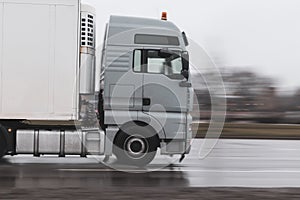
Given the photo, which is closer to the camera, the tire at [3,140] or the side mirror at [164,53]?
the tire at [3,140]

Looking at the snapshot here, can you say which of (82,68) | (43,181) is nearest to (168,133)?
(82,68)

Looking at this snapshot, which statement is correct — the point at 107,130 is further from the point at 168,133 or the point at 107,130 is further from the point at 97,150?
the point at 168,133

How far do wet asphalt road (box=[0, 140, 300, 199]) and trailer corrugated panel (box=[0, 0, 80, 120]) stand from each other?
1284 mm

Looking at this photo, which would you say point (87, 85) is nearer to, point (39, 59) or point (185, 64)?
point (39, 59)

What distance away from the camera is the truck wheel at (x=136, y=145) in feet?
37.3

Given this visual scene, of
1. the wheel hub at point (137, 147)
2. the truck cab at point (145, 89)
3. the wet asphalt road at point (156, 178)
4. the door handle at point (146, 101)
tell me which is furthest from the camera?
the wheel hub at point (137, 147)

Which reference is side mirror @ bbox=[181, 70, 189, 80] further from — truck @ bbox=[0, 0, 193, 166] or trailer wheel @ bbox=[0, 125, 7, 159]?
trailer wheel @ bbox=[0, 125, 7, 159]

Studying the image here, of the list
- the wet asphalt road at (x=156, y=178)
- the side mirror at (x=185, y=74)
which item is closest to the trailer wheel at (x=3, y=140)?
the wet asphalt road at (x=156, y=178)

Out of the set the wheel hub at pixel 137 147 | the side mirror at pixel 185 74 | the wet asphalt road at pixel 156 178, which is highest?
the side mirror at pixel 185 74

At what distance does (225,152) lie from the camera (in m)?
→ 16.2

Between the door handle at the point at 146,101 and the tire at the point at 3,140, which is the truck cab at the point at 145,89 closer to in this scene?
the door handle at the point at 146,101

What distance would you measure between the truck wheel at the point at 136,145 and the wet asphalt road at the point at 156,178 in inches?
8.8

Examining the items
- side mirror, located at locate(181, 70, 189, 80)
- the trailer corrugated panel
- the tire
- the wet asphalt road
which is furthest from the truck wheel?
the tire

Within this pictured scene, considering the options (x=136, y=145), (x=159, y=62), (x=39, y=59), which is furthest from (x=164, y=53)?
(x=39, y=59)
